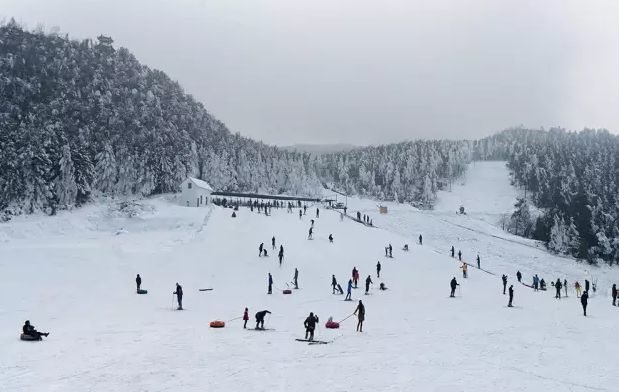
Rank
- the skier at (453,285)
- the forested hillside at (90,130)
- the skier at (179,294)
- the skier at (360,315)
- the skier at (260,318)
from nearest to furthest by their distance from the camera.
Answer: the skier at (360,315)
the skier at (260,318)
the skier at (179,294)
the skier at (453,285)
the forested hillside at (90,130)

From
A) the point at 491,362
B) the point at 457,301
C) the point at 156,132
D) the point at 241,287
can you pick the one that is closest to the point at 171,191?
the point at 156,132

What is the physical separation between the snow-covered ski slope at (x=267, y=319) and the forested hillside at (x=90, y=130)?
15131mm

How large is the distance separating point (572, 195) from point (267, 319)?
4168 inches

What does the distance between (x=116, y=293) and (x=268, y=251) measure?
13912 mm

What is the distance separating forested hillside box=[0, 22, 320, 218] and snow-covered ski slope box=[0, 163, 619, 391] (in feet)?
49.6

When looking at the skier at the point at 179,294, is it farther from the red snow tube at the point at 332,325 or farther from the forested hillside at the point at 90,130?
the forested hillside at the point at 90,130

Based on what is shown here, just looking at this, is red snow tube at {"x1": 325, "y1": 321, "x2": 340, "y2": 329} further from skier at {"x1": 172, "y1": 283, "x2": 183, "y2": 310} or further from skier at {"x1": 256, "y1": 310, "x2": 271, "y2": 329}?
skier at {"x1": 172, "y1": 283, "x2": 183, "y2": 310}

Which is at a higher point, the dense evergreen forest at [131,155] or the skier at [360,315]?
the dense evergreen forest at [131,155]

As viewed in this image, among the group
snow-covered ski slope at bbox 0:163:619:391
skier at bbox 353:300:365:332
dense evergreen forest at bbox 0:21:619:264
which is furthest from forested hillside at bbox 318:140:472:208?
skier at bbox 353:300:365:332

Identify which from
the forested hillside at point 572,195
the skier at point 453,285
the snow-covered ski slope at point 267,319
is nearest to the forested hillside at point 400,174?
the forested hillside at point 572,195

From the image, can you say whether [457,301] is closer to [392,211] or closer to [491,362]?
[491,362]

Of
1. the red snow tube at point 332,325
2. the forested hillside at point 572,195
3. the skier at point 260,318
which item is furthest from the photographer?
the forested hillside at point 572,195

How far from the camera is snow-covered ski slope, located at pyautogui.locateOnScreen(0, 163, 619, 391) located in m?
13.8

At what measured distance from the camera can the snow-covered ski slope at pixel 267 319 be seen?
13.8 meters
